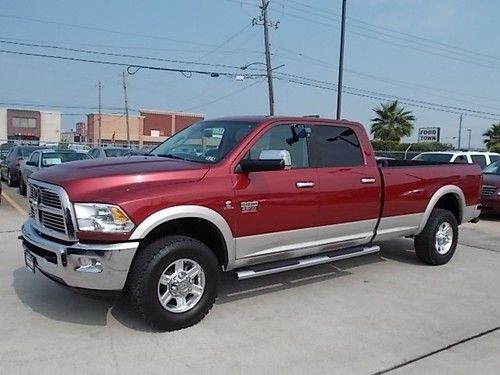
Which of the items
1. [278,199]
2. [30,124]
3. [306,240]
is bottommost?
[306,240]

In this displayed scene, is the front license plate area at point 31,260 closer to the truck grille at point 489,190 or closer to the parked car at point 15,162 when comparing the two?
the truck grille at point 489,190

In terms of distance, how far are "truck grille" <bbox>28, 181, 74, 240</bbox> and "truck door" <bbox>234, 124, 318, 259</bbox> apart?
1.53 metres

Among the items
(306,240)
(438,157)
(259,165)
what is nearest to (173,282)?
(259,165)

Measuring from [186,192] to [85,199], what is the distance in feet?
2.83

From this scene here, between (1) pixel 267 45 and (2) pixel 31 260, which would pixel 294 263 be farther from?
(1) pixel 267 45

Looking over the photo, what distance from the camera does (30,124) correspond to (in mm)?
83500

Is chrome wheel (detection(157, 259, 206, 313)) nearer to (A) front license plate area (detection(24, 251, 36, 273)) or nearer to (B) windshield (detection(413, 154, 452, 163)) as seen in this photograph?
(A) front license plate area (detection(24, 251, 36, 273))

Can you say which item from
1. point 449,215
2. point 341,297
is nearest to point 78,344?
point 341,297

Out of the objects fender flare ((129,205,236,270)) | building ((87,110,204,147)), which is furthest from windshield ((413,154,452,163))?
building ((87,110,204,147))

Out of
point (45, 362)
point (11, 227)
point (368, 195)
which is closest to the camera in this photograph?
point (45, 362)

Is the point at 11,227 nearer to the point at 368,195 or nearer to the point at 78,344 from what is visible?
the point at 78,344

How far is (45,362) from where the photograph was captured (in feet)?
12.5

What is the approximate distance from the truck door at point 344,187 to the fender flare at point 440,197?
1107 mm

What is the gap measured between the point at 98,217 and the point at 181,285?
991mm
